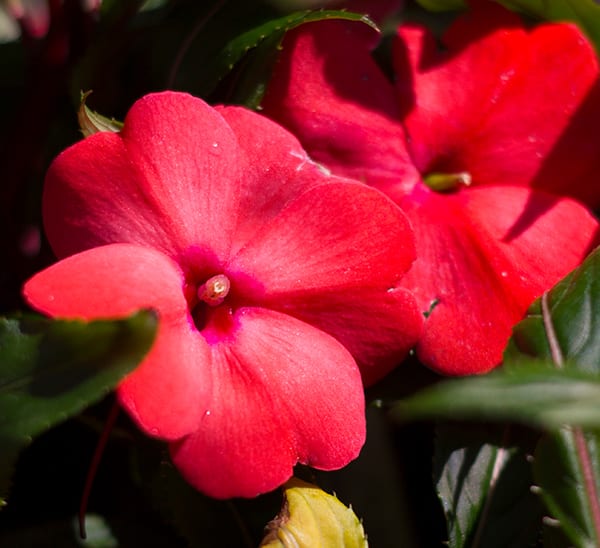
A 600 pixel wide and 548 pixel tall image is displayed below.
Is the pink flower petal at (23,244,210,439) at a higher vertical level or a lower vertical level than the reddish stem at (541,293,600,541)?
higher

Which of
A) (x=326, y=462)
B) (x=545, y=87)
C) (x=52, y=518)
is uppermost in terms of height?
(x=545, y=87)

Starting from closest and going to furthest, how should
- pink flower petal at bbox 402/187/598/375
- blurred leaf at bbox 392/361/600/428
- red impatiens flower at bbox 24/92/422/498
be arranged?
blurred leaf at bbox 392/361/600/428, red impatiens flower at bbox 24/92/422/498, pink flower petal at bbox 402/187/598/375

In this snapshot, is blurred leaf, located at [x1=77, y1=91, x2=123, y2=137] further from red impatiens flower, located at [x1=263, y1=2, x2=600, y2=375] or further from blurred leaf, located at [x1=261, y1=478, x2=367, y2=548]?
blurred leaf, located at [x1=261, y1=478, x2=367, y2=548]

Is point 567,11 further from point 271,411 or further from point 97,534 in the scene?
point 97,534

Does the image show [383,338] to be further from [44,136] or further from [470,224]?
[44,136]

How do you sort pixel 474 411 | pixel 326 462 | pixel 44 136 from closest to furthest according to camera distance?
1. pixel 474 411
2. pixel 326 462
3. pixel 44 136

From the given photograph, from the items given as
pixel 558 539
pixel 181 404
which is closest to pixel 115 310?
pixel 181 404

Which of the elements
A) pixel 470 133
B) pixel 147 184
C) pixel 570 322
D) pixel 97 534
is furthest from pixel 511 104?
pixel 97 534

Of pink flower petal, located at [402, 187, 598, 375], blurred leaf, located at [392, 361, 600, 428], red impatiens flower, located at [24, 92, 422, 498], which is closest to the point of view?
blurred leaf, located at [392, 361, 600, 428]

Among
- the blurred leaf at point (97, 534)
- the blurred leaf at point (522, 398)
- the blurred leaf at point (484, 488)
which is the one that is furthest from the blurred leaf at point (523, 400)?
the blurred leaf at point (97, 534)

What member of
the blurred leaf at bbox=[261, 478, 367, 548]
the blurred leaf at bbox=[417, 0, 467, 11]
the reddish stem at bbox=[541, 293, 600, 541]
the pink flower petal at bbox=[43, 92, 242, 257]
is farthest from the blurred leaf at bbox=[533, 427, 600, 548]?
the blurred leaf at bbox=[417, 0, 467, 11]
